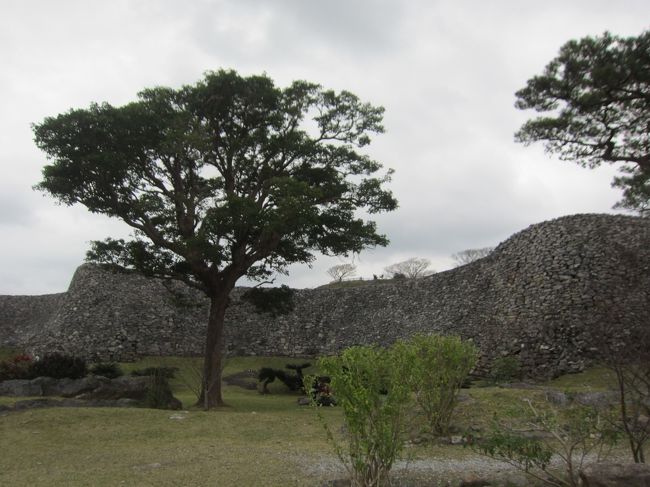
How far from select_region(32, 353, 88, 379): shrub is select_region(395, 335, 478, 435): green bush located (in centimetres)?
1136

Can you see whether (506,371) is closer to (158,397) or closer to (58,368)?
(158,397)

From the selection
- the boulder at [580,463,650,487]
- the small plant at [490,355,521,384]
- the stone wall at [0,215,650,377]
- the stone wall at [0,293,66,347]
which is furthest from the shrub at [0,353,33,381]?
the boulder at [580,463,650,487]

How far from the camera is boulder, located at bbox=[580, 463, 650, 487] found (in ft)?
14.5

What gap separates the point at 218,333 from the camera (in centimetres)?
1404

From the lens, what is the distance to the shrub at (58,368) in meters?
15.2

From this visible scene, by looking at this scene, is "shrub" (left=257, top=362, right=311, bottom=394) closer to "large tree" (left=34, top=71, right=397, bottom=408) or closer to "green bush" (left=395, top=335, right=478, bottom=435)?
"large tree" (left=34, top=71, right=397, bottom=408)

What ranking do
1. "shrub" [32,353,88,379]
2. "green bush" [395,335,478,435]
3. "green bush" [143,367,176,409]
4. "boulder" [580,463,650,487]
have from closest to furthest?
"boulder" [580,463,650,487], "green bush" [395,335,478,435], "green bush" [143,367,176,409], "shrub" [32,353,88,379]

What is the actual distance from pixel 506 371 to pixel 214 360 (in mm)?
8633

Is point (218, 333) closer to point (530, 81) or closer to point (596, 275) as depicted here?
point (530, 81)

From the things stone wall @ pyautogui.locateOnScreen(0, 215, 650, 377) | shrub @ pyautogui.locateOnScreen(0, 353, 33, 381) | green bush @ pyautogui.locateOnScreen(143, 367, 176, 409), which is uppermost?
stone wall @ pyautogui.locateOnScreen(0, 215, 650, 377)

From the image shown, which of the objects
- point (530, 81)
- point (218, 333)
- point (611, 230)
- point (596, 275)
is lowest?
point (218, 333)

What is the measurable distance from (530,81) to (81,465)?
12.1 metres

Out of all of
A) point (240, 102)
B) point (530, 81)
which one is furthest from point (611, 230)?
point (240, 102)

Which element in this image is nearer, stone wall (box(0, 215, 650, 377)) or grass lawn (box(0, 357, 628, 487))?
grass lawn (box(0, 357, 628, 487))
